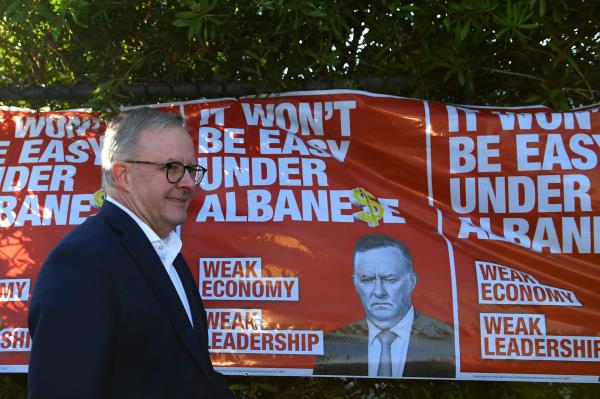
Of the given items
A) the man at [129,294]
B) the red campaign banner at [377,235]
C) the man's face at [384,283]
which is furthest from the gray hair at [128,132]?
the man's face at [384,283]

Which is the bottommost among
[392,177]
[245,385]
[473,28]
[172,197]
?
[245,385]

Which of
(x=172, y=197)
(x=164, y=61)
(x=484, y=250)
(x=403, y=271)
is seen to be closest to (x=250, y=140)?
(x=164, y=61)

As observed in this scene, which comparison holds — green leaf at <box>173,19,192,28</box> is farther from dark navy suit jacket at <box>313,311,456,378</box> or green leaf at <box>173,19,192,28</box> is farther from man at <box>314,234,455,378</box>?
dark navy suit jacket at <box>313,311,456,378</box>

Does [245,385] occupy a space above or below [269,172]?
below

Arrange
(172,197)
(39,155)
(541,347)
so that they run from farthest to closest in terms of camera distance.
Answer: (39,155) < (541,347) < (172,197)

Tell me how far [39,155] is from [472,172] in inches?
82.9

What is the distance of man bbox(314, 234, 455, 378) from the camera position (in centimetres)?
335

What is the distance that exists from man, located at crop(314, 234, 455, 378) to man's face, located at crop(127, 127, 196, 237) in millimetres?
1368

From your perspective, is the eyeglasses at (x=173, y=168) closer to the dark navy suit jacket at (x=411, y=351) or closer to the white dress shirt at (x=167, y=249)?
the white dress shirt at (x=167, y=249)

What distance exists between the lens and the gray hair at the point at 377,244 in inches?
136

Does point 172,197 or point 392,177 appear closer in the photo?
point 172,197

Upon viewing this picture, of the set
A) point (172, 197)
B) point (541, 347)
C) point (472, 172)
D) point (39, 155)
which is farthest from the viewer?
point (39, 155)

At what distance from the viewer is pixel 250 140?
3.68m

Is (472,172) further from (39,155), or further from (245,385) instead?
(39,155)
